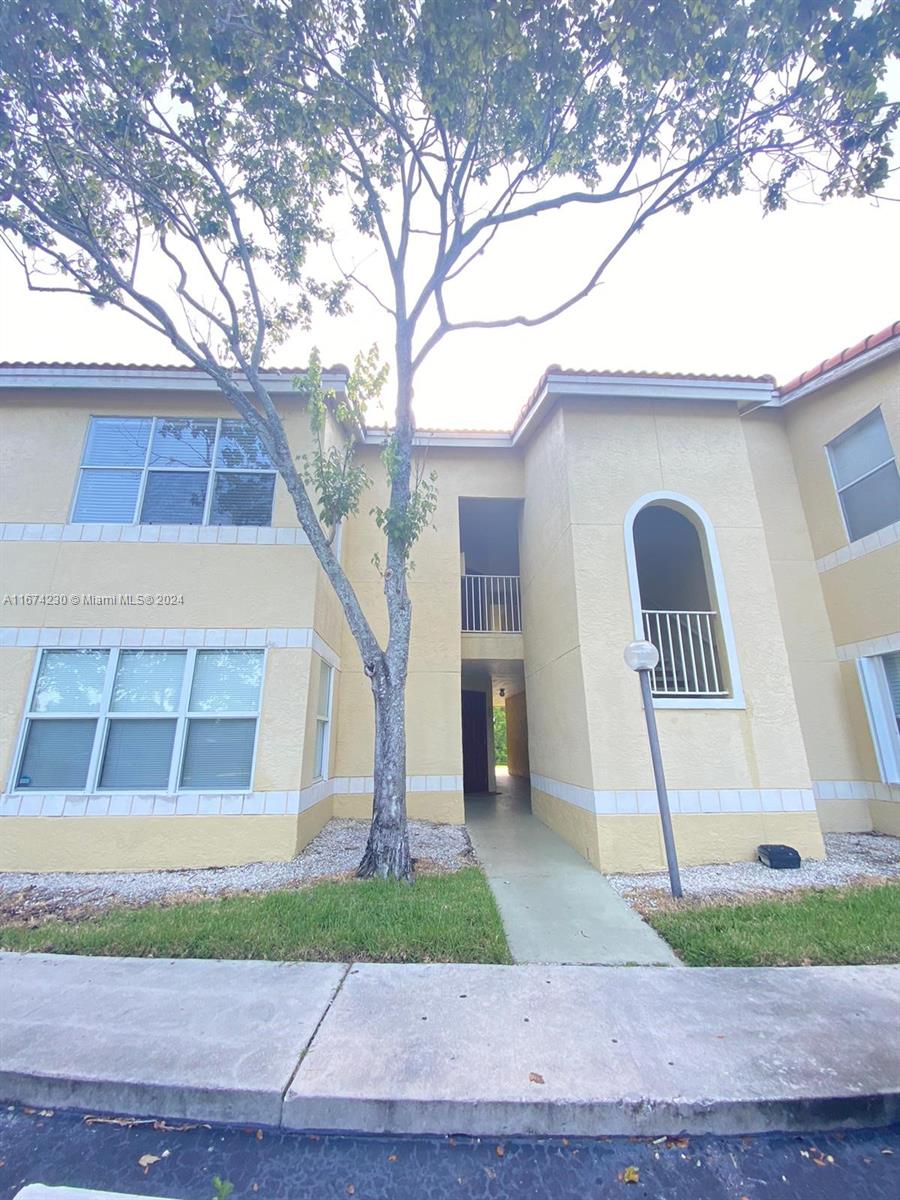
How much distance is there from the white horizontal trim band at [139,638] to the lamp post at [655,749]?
13.9 feet

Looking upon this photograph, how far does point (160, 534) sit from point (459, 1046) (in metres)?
6.94

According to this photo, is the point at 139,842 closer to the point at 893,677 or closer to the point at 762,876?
the point at 762,876

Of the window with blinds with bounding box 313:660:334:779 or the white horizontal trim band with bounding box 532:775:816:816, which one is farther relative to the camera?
Answer: the window with blinds with bounding box 313:660:334:779

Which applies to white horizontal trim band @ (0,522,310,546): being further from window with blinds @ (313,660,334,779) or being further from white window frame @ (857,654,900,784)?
white window frame @ (857,654,900,784)

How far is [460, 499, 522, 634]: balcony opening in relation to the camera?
10.7 m

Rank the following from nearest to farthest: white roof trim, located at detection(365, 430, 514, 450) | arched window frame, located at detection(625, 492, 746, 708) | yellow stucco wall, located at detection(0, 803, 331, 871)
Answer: yellow stucco wall, located at detection(0, 803, 331, 871) → arched window frame, located at detection(625, 492, 746, 708) → white roof trim, located at detection(365, 430, 514, 450)

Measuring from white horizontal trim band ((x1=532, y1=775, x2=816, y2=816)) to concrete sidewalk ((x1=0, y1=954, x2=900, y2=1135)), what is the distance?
2.49 meters

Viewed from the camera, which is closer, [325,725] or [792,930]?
[792,930]

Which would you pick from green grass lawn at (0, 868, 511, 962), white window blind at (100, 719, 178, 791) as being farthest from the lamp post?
white window blind at (100, 719, 178, 791)

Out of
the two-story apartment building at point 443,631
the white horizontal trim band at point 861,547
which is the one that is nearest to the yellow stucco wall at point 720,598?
the two-story apartment building at point 443,631

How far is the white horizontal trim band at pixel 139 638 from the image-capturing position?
22.1 ft

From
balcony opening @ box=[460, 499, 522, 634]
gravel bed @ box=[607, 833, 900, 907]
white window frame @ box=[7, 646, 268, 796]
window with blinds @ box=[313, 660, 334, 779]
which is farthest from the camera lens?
balcony opening @ box=[460, 499, 522, 634]

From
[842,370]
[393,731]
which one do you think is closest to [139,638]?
[393,731]

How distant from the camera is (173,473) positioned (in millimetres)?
7520
